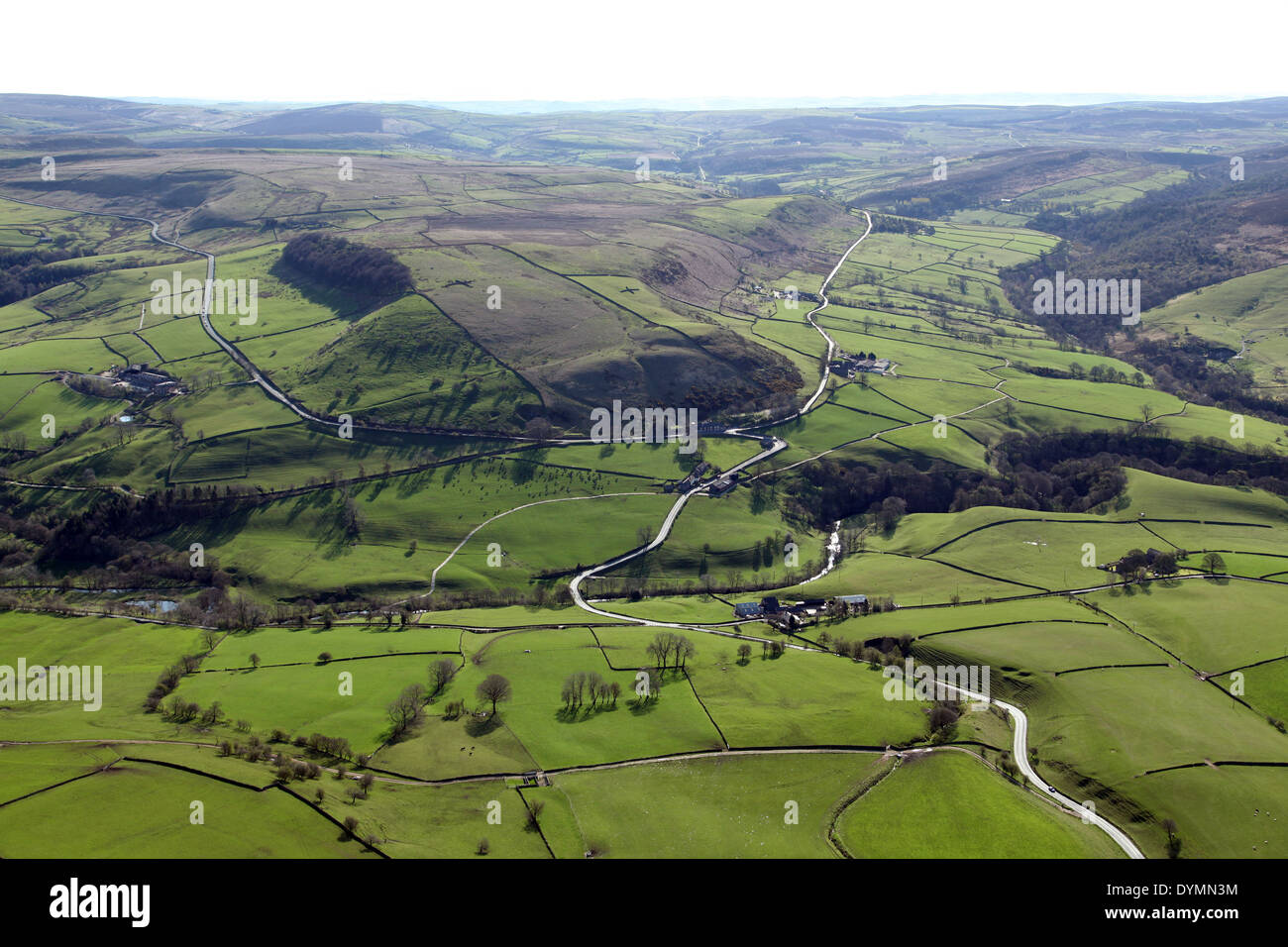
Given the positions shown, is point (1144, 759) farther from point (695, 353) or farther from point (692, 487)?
point (695, 353)

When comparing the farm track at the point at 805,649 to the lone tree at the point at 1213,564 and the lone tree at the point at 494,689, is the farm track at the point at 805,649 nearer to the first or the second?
the lone tree at the point at 494,689

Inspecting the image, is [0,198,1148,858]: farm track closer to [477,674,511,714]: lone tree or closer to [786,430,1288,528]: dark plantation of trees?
[786,430,1288,528]: dark plantation of trees

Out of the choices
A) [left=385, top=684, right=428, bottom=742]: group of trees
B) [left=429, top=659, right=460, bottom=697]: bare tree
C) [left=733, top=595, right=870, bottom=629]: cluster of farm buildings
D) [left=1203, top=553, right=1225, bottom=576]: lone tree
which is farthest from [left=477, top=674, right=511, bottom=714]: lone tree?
[left=1203, top=553, right=1225, bottom=576]: lone tree

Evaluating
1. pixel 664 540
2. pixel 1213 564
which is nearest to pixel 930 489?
pixel 1213 564

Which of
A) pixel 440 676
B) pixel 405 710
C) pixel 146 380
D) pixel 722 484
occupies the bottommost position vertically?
pixel 405 710

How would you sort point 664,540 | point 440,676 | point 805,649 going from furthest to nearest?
point 664,540, point 805,649, point 440,676

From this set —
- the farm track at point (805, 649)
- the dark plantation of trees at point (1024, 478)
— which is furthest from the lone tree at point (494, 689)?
the dark plantation of trees at point (1024, 478)

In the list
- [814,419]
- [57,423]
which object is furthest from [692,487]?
[57,423]

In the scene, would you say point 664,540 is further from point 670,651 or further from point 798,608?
point 670,651
